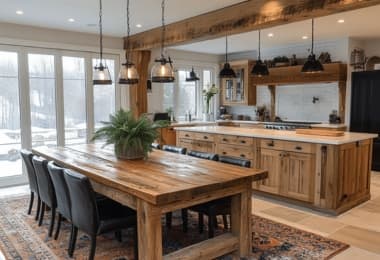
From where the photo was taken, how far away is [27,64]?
565 cm

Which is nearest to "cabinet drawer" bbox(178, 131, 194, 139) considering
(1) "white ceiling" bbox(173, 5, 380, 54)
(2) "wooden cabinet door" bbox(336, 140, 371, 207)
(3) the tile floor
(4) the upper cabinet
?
(3) the tile floor

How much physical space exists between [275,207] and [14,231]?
3151 mm

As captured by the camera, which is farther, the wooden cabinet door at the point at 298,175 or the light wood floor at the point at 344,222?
the wooden cabinet door at the point at 298,175

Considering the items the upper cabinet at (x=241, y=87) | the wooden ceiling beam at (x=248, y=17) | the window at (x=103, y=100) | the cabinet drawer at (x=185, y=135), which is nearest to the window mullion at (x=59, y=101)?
the window at (x=103, y=100)

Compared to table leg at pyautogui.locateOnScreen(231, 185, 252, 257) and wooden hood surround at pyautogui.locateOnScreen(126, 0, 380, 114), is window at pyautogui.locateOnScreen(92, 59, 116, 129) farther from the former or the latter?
table leg at pyautogui.locateOnScreen(231, 185, 252, 257)

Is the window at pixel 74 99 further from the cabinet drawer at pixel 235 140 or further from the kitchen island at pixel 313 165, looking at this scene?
the kitchen island at pixel 313 165

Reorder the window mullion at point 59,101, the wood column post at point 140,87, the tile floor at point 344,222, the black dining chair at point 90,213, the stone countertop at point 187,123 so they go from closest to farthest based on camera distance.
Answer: the black dining chair at point 90,213 → the tile floor at point 344,222 → the window mullion at point 59,101 → the wood column post at point 140,87 → the stone countertop at point 187,123

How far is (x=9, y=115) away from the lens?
18.1ft

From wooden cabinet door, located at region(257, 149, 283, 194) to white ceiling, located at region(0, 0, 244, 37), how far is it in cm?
208

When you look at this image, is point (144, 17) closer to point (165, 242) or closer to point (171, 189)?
point (165, 242)

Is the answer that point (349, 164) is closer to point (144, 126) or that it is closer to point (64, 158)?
point (144, 126)

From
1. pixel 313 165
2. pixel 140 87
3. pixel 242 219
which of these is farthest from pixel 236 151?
pixel 140 87

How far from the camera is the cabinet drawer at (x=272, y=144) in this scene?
445cm

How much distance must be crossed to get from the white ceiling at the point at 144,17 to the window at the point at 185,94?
6.21 ft
